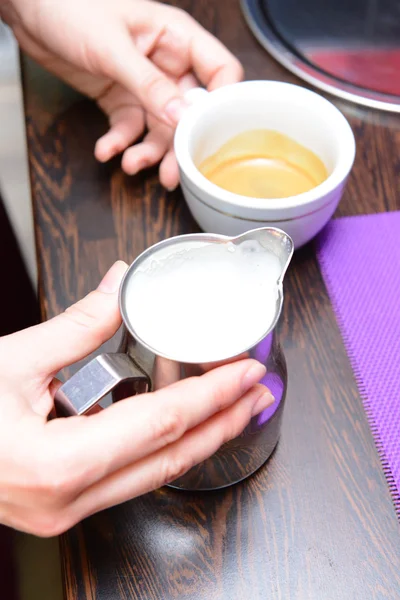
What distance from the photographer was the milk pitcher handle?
14.6 inches

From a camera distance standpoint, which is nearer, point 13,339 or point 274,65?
point 13,339

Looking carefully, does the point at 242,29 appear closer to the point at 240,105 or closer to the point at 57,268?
the point at 240,105

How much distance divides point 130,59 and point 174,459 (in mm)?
439

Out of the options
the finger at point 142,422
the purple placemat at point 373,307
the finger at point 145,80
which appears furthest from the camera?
the finger at point 145,80

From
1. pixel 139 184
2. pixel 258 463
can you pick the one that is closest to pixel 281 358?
pixel 258 463

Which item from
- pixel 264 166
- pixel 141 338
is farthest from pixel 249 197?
pixel 141 338

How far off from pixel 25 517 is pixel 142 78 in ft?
1.47

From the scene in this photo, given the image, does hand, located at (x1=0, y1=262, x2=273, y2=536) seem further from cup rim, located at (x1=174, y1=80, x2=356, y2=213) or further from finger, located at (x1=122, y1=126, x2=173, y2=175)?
finger, located at (x1=122, y1=126, x2=173, y2=175)

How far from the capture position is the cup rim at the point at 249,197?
52cm

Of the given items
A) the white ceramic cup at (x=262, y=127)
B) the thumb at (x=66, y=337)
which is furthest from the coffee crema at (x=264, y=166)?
the thumb at (x=66, y=337)

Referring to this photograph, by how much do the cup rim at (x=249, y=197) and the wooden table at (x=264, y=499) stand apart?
11cm

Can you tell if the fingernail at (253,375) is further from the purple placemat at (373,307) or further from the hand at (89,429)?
the purple placemat at (373,307)

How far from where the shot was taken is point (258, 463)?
484 millimetres

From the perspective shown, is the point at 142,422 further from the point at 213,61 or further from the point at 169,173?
the point at 213,61
